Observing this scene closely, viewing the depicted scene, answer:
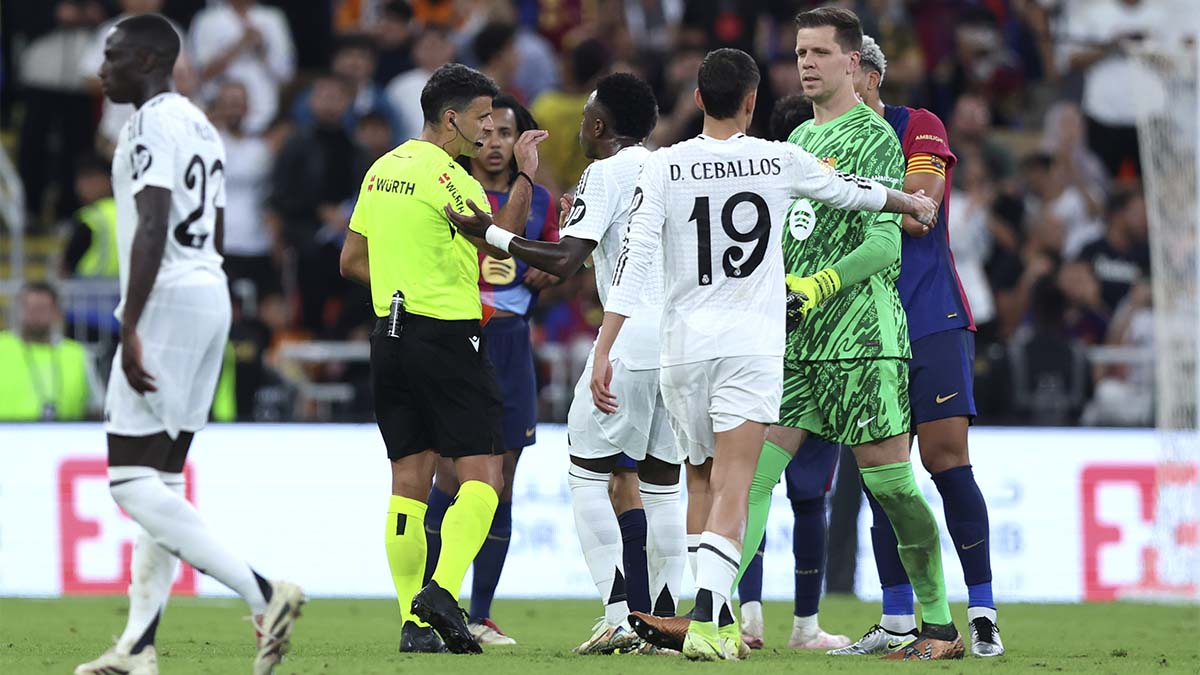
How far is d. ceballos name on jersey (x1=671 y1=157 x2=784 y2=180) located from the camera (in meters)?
7.57

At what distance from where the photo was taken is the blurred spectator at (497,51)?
16.0m

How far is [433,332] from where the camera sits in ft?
26.8

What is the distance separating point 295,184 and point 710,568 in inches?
377

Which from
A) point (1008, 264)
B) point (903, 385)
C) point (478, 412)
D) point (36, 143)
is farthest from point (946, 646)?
point (36, 143)

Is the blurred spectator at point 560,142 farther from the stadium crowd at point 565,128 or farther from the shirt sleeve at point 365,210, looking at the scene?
the shirt sleeve at point 365,210

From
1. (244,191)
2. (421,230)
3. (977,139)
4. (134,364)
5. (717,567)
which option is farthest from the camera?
(977,139)

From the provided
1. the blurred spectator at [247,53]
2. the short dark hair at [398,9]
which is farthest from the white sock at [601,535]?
the short dark hair at [398,9]

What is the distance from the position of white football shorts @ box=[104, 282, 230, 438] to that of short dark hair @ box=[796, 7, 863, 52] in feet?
10.1

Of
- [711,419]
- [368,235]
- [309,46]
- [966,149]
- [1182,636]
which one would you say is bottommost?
[1182,636]

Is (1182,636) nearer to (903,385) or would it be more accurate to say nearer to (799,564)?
(799,564)

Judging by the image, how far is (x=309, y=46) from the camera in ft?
60.9

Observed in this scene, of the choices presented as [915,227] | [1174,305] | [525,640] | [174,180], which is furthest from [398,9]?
[174,180]

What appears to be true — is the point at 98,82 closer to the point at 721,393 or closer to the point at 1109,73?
the point at 1109,73

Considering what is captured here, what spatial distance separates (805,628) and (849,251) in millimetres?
2083
